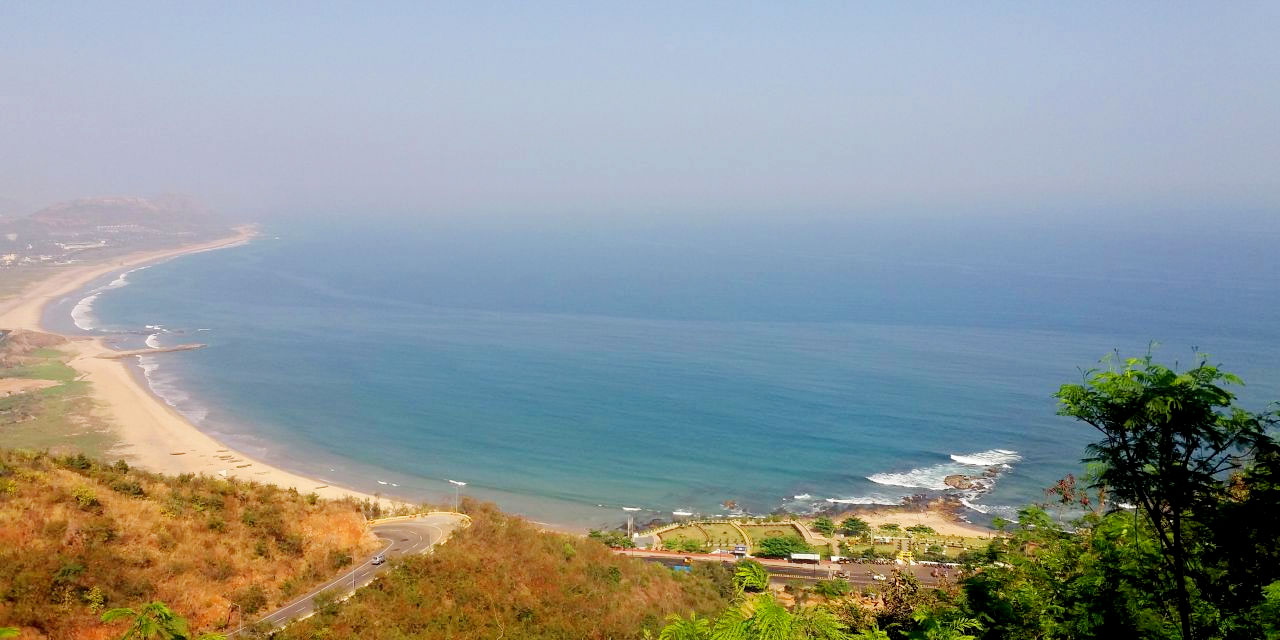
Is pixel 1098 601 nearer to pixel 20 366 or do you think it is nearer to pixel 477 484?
pixel 477 484

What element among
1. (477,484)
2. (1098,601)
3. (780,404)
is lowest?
(477,484)

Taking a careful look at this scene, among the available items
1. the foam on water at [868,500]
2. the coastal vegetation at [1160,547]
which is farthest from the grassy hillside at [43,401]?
the coastal vegetation at [1160,547]

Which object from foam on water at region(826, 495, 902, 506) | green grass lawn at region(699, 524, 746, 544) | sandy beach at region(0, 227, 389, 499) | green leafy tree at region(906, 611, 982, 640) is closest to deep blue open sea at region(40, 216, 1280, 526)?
foam on water at region(826, 495, 902, 506)

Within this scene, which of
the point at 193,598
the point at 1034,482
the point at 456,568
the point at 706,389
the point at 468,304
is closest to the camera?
the point at 193,598

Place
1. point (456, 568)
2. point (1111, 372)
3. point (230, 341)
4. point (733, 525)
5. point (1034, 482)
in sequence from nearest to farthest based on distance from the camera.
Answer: point (1111, 372) < point (456, 568) < point (733, 525) < point (1034, 482) < point (230, 341)

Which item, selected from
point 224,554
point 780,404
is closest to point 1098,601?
point 224,554

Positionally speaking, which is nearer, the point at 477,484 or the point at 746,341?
the point at 477,484

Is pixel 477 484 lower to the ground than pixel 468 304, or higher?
lower

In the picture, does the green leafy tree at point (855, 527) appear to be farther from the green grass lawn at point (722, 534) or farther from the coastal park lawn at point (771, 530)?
the green grass lawn at point (722, 534)
